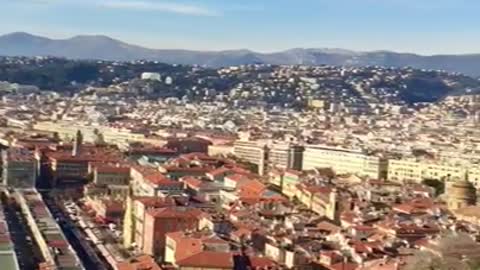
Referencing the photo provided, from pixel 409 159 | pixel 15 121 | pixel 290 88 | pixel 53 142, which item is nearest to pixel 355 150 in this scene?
pixel 409 159

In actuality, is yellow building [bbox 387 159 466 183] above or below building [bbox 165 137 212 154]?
above

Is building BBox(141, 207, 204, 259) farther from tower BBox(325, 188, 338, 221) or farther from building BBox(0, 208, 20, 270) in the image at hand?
tower BBox(325, 188, 338, 221)

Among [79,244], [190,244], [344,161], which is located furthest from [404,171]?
[190,244]

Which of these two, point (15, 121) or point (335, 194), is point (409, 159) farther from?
point (15, 121)

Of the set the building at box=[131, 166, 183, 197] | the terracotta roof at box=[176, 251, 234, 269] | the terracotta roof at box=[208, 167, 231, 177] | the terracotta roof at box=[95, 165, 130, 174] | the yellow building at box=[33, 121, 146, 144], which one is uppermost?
the terracotta roof at box=[176, 251, 234, 269]

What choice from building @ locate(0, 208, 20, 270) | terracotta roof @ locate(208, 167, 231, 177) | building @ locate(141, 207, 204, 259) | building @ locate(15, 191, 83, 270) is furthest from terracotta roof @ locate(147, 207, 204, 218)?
terracotta roof @ locate(208, 167, 231, 177)

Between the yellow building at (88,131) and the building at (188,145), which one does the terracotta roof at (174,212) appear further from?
the yellow building at (88,131)
